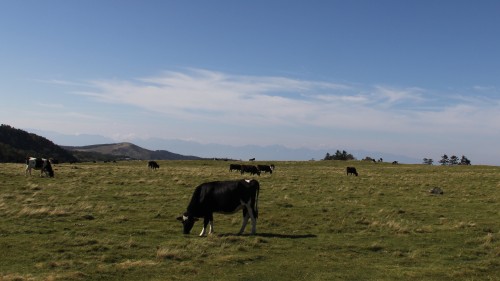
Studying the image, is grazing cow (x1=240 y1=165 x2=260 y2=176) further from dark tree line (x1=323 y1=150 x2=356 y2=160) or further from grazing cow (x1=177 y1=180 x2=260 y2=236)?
dark tree line (x1=323 y1=150 x2=356 y2=160)

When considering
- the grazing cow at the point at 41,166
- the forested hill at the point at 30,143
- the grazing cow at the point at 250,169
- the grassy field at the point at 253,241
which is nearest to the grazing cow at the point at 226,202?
the grassy field at the point at 253,241

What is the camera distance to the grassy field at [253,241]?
40.7ft

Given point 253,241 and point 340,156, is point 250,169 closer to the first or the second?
point 253,241

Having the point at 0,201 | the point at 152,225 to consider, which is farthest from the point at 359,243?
the point at 0,201

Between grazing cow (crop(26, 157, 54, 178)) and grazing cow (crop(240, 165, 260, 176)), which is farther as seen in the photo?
grazing cow (crop(240, 165, 260, 176))

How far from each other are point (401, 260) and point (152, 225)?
1063cm

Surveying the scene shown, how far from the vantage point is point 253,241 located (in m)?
16.0

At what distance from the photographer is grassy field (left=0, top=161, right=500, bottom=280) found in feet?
40.7

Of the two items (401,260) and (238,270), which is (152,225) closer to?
(238,270)

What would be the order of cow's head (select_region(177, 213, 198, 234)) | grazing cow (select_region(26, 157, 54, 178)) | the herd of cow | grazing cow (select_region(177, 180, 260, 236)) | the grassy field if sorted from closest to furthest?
1. the grassy field
2. cow's head (select_region(177, 213, 198, 234))
3. the herd of cow
4. grazing cow (select_region(177, 180, 260, 236))
5. grazing cow (select_region(26, 157, 54, 178))

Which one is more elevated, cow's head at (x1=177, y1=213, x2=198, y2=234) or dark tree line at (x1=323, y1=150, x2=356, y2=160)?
dark tree line at (x1=323, y1=150, x2=356, y2=160)

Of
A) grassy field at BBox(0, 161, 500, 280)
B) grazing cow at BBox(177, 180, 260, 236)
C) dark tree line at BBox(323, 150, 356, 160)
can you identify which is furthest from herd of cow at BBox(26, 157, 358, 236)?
dark tree line at BBox(323, 150, 356, 160)

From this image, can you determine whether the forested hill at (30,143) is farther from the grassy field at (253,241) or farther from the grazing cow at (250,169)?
the grassy field at (253,241)

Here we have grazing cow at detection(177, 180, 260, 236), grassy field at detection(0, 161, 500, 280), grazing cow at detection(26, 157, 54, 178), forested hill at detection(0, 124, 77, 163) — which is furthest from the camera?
forested hill at detection(0, 124, 77, 163)
